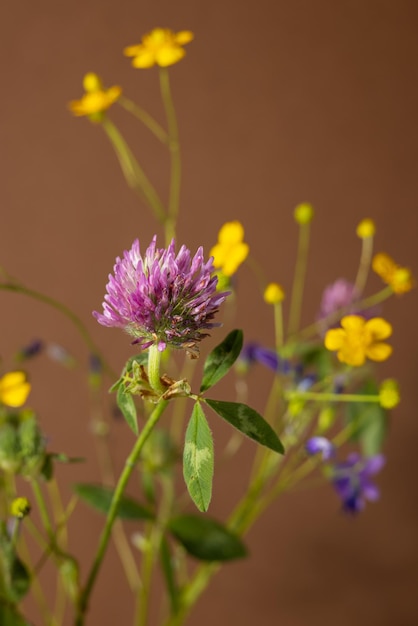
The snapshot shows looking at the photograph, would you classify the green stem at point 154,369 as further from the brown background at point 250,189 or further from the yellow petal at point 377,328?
the brown background at point 250,189

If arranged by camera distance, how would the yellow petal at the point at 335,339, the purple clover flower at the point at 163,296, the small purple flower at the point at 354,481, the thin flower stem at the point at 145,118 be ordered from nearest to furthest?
the purple clover flower at the point at 163,296 < the yellow petal at the point at 335,339 < the small purple flower at the point at 354,481 < the thin flower stem at the point at 145,118

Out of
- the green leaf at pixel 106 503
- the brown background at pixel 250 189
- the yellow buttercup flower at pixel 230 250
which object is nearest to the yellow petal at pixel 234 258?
A: the yellow buttercup flower at pixel 230 250

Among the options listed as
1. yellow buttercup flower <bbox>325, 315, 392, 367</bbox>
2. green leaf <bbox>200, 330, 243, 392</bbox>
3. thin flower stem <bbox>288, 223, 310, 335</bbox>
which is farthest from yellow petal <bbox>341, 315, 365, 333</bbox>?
thin flower stem <bbox>288, 223, 310, 335</bbox>

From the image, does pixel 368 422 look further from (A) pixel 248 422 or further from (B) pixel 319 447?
(A) pixel 248 422

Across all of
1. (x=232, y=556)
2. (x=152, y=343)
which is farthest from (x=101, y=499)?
(x=152, y=343)

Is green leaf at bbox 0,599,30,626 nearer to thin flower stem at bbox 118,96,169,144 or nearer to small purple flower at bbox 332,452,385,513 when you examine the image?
small purple flower at bbox 332,452,385,513
